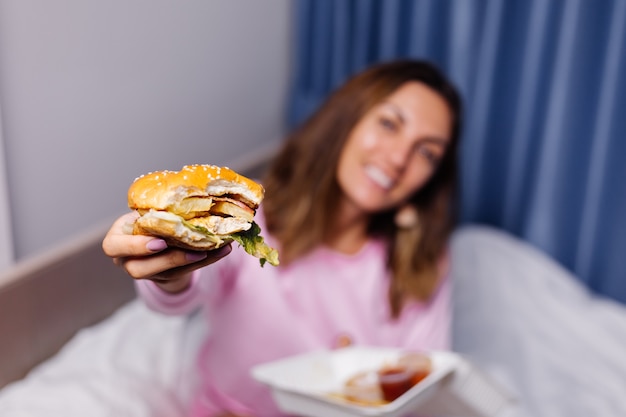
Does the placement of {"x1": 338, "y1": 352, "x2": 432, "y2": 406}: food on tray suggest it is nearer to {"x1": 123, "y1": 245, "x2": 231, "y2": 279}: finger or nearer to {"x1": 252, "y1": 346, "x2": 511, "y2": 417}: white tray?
{"x1": 252, "y1": 346, "x2": 511, "y2": 417}: white tray

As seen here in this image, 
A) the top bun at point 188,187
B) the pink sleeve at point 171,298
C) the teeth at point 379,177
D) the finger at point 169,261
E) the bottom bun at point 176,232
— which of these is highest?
the top bun at point 188,187

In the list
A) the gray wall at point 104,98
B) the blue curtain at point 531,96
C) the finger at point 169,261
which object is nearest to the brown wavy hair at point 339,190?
the gray wall at point 104,98

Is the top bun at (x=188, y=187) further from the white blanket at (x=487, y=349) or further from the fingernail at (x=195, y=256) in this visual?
the white blanket at (x=487, y=349)

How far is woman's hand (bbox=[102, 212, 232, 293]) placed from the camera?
616 mm

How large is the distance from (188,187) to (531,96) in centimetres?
141

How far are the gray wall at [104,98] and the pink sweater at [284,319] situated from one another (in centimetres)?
25

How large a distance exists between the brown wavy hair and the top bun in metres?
0.69

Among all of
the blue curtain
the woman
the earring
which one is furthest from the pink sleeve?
the blue curtain

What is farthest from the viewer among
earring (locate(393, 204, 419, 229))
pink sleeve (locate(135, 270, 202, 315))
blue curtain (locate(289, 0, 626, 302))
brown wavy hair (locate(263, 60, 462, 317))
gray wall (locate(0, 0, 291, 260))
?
blue curtain (locate(289, 0, 626, 302))

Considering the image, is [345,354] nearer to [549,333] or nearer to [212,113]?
[549,333]

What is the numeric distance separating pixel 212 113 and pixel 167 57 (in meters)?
0.25

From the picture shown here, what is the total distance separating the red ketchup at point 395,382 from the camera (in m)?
1.11

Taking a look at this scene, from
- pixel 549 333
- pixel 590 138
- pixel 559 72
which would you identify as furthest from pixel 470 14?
pixel 549 333

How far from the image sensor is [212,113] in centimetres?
175
